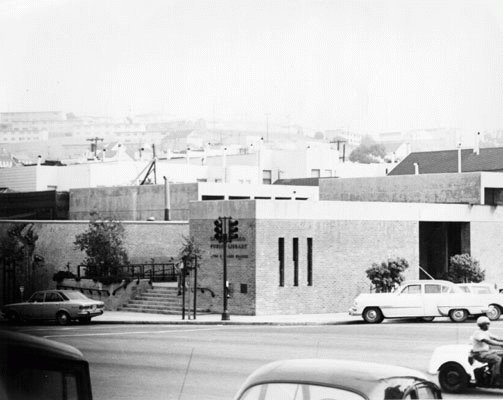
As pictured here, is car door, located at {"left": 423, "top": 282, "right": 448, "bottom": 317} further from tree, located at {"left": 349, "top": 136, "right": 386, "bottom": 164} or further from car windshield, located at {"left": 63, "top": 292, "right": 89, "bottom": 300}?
car windshield, located at {"left": 63, "top": 292, "right": 89, "bottom": 300}

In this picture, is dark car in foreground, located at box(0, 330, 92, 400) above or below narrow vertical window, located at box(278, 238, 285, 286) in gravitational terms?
below

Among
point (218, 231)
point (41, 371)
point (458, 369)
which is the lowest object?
point (41, 371)

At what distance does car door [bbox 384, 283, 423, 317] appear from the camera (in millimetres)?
4258

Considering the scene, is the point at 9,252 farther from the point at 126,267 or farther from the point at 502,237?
the point at 502,237

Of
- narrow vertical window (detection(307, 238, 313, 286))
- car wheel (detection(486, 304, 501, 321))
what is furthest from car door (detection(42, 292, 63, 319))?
narrow vertical window (detection(307, 238, 313, 286))

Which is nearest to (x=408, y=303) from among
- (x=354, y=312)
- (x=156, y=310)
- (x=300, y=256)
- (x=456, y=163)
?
(x=354, y=312)

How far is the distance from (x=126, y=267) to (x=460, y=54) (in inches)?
80.8

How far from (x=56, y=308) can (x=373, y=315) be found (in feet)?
4.85

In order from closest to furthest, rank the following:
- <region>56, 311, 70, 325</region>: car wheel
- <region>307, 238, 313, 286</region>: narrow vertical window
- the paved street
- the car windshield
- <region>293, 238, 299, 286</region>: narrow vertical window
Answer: the paved street → <region>56, 311, 70, 325</region>: car wheel → the car windshield → <region>307, 238, 313, 286</region>: narrow vertical window → <region>293, 238, 299, 286</region>: narrow vertical window

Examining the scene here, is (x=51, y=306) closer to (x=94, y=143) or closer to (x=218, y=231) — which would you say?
(x=94, y=143)

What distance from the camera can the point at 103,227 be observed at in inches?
202

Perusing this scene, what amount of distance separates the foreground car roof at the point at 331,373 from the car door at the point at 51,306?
1.26 metres

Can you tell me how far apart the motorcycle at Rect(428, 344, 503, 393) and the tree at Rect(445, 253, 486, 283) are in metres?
2.79

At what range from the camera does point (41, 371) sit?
459 centimetres
